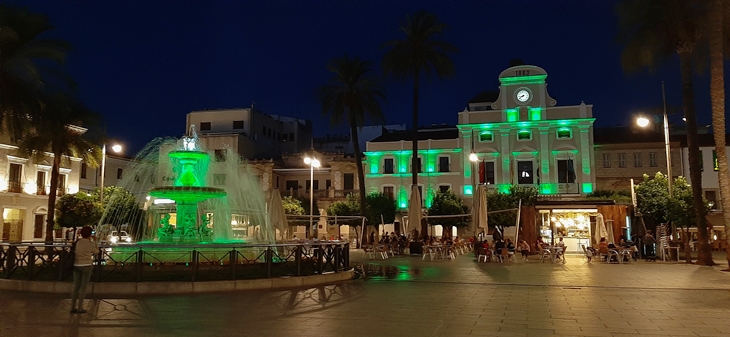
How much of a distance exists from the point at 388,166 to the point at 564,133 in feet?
55.9

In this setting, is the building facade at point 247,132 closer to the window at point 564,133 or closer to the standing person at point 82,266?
the window at point 564,133

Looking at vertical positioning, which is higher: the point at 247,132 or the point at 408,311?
the point at 247,132

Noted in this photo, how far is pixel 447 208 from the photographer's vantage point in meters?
47.6

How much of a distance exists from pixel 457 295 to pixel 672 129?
51841 mm

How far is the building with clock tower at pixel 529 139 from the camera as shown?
49.8 m

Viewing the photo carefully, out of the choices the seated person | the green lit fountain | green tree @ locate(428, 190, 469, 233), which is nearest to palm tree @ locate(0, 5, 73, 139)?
the green lit fountain

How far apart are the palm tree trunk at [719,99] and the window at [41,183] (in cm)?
4636

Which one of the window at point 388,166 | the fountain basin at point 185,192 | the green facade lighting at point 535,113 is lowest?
the fountain basin at point 185,192

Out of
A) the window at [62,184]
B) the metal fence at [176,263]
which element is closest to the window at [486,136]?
the window at [62,184]

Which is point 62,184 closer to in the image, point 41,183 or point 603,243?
point 41,183

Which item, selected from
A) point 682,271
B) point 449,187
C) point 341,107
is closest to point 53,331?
point 682,271

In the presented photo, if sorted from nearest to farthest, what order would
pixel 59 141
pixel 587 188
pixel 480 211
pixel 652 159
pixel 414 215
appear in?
pixel 480 211 < pixel 414 215 < pixel 59 141 < pixel 587 188 < pixel 652 159

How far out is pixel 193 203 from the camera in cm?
1961

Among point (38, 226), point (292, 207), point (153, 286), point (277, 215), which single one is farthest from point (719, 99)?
point (38, 226)
